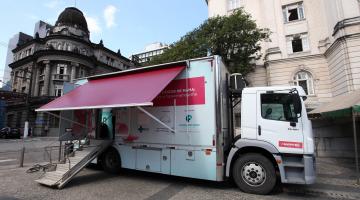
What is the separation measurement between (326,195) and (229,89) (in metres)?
3.83

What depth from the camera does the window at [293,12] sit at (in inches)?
922

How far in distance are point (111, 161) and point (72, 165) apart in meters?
1.59

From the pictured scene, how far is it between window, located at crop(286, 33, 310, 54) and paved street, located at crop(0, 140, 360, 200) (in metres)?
16.9

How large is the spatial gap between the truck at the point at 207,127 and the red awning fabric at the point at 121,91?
0.13 feet

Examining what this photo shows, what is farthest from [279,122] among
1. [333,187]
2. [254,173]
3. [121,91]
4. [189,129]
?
[121,91]

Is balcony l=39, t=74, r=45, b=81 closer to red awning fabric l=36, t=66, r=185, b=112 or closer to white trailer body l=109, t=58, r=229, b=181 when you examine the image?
red awning fabric l=36, t=66, r=185, b=112

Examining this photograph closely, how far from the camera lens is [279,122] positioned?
20.5 feet

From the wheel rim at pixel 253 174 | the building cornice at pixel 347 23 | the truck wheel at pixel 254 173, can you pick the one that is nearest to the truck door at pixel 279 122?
the truck wheel at pixel 254 173

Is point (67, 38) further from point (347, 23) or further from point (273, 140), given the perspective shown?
point (273, 140)

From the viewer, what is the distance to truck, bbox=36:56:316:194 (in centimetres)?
609

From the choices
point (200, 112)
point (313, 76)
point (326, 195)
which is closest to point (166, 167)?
point (200, 112)

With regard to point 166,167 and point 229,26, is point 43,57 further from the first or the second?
point 166,167

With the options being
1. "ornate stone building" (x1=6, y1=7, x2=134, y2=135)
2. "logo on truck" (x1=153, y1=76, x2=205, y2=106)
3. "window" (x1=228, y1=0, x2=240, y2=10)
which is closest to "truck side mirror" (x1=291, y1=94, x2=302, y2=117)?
"logo on truck" (x1=153, y1=76, x2=205, y2=106)

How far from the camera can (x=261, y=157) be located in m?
6.25
